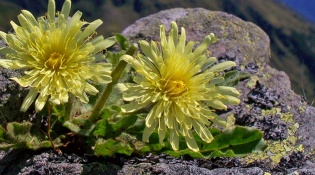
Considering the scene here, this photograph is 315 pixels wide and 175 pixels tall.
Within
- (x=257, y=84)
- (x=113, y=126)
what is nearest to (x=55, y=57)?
(x=113, y=126)

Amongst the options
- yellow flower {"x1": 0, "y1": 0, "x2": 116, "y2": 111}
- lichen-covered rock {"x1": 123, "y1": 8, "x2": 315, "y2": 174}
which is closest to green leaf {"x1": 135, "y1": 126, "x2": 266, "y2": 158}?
lichen-covered rock {"x1": 123, "y1": 8, "x2": 315, "y2": 174}

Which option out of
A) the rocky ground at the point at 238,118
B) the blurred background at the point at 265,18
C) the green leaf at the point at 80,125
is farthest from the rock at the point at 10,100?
the blurred background at the point at 265,18

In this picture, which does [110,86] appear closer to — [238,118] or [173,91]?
[173,91]

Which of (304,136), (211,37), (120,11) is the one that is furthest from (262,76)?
(120,11)

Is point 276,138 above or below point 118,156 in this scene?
above

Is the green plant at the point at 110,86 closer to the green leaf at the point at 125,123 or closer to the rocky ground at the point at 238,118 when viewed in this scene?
the green leaf at the point at 125,123

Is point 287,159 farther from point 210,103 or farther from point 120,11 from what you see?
point 120,11

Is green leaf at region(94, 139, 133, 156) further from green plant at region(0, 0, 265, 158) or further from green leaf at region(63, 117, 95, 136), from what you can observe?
green leaf at region(63, 117, 95, 136)
